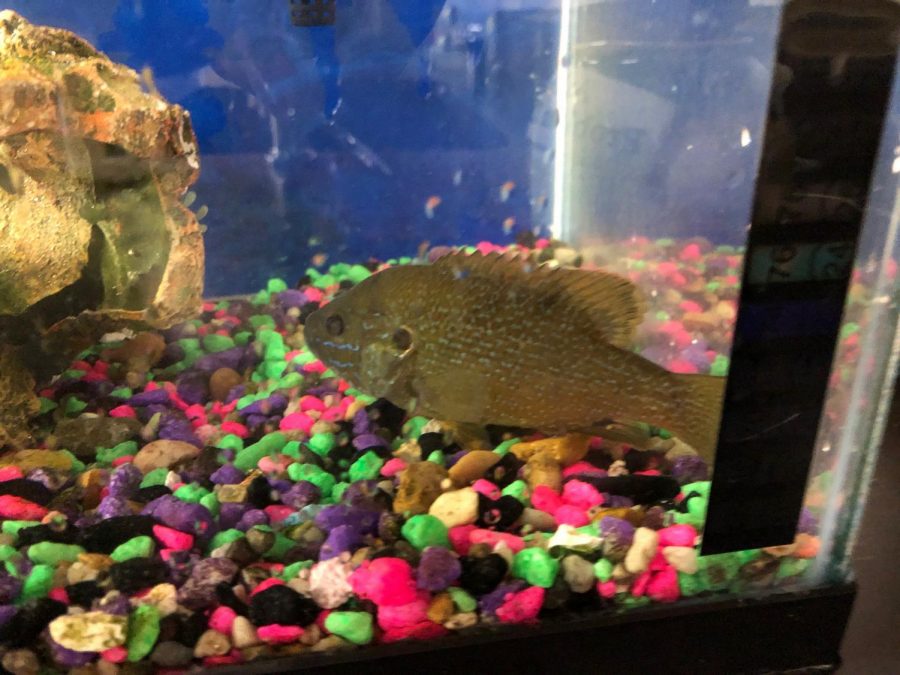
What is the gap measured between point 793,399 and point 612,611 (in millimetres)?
510

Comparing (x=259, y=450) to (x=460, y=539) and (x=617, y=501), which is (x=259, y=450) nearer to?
(x=460, y=539)

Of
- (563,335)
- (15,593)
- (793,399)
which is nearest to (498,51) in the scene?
(563,335)

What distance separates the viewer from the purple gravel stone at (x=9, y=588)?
1172 mm

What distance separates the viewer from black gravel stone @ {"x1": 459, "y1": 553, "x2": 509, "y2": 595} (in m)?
1.23

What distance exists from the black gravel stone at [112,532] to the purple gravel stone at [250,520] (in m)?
0.16

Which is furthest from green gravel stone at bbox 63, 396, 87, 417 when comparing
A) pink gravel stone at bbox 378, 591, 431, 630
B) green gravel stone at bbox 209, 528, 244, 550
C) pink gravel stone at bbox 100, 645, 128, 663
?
pink gravel stone at bbox 378, 591, 431, 630

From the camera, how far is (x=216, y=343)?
199cm

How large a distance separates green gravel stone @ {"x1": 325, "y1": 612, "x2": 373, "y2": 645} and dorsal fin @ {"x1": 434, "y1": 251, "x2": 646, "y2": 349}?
660mm

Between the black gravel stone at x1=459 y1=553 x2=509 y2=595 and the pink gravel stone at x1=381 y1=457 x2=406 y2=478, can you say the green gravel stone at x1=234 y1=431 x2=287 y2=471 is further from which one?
the black gravel stone at x1=459 y1=553 x2=509 y2=595

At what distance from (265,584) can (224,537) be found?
0.49 feet

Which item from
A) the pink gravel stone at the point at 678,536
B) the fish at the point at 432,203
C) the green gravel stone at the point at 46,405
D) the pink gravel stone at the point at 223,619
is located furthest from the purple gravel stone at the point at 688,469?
the green gravel stone at the point at 46,405

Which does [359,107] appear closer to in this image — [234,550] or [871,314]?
[234,550]

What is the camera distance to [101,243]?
1.65 m

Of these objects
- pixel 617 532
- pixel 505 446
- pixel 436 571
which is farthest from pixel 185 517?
pixel 617 532
